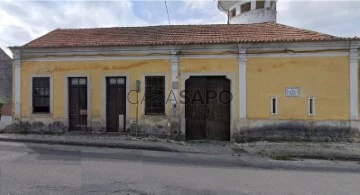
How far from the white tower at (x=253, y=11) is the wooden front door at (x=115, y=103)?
472 inches

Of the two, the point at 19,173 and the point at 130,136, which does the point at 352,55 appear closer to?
the point at 130,136

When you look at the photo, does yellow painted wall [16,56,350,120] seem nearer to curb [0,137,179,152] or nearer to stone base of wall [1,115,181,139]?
stone base of wall [1,115,181,139]

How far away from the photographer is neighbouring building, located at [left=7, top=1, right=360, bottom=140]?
405 inches

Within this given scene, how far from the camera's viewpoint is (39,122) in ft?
38.6

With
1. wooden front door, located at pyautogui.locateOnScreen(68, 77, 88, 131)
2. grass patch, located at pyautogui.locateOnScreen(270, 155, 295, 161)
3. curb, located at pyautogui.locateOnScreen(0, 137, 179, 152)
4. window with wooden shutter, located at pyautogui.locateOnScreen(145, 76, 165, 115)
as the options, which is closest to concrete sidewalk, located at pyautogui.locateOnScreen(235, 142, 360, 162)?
grass patch, located at pyautogui.locateOnScreen(270, 155, 295, 161)

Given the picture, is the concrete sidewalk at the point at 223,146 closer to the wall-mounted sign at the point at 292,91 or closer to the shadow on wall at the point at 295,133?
the shadow on wall at the point at 295,133

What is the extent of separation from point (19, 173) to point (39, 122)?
6497 mm

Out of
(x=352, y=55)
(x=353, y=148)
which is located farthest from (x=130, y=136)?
(x=352, y=55)

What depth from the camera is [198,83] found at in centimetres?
1112

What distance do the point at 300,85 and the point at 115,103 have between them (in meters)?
7.48

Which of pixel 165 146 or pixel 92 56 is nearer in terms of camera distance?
pixel 165 146

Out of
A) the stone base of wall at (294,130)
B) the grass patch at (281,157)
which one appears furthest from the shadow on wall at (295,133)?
the grass patch at (281,157)

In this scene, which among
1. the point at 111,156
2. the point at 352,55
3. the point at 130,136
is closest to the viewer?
the point at 111,156

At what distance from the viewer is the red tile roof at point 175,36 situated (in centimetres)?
1070
